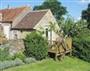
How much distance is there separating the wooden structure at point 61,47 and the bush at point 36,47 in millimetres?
1154

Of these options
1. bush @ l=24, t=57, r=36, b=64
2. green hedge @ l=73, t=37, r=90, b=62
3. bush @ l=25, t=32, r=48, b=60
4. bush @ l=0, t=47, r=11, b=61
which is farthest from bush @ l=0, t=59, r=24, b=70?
green hedge @ l=73, t=37, r=90, b=62

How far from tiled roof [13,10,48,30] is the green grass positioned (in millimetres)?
14056

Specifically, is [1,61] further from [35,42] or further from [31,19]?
[31,19]

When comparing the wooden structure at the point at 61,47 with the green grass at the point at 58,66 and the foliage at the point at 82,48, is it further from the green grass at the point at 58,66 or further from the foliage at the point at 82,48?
the green grass at the point at 58,66

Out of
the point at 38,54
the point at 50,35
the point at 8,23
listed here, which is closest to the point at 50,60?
the point at 38,54

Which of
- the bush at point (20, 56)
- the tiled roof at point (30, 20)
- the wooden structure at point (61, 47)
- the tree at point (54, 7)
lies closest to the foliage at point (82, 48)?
the wooden structure at point (61, 47)

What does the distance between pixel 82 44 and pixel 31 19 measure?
624 inches

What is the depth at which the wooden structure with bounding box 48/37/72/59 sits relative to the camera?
26464mm

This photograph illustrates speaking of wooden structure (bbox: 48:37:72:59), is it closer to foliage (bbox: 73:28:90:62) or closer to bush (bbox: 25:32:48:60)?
foliage (bbox: 73:28:90:62)

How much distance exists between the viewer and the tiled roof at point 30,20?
39969 millimetres

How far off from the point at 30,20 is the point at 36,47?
16.9 meters

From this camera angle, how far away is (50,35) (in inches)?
1534

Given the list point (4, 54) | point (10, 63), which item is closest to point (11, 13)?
point (4, 54)

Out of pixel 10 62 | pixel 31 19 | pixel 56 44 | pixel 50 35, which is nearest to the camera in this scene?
pixel 10 62
